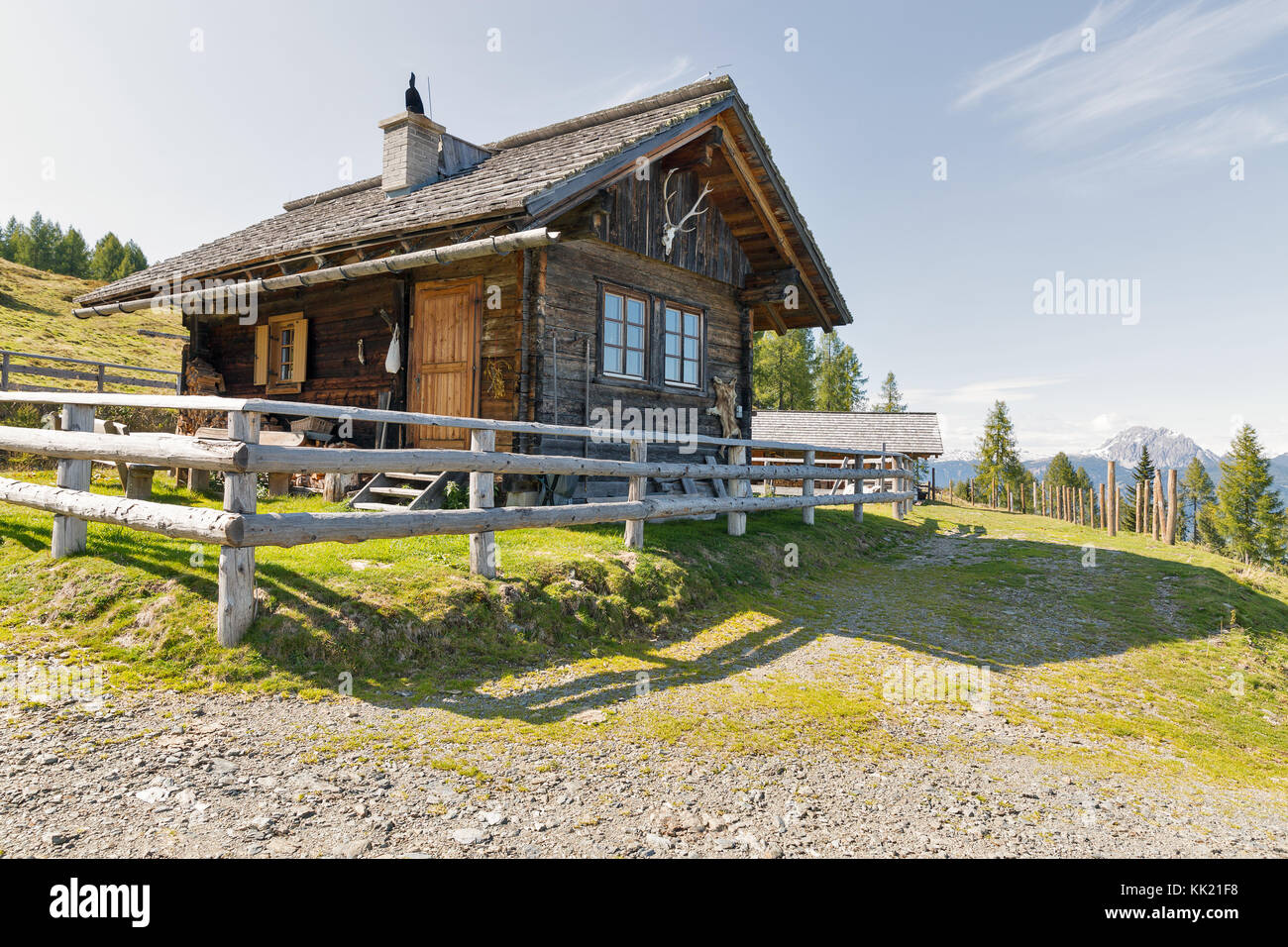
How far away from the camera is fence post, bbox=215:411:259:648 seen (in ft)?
15.7

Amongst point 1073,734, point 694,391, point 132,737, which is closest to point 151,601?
point 132,737

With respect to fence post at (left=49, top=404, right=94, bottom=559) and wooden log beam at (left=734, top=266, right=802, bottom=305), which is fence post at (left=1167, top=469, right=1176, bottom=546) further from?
fence post at (left=49, top=404, right=94, bottom=559)

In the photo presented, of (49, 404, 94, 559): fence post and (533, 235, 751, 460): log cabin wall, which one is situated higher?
(533, 235, 751, 460): log cabin wall

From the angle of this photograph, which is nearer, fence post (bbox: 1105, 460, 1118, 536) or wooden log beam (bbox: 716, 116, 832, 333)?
wooden log beam (bbox: 716, 116, 832, 333)

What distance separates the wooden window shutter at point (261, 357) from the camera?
45.2ft

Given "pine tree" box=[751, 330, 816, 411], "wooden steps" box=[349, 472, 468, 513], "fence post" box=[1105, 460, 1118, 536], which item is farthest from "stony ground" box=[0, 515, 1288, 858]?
"pine tree" box=[751, 330, 816, 411]

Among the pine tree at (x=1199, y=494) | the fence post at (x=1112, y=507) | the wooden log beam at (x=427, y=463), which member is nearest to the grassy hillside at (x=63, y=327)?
the wooden log beam at (x=427, y=463)

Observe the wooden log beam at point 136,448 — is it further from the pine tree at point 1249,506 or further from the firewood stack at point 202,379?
the pine tree at point 1249,506

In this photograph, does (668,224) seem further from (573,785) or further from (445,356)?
(573,785)

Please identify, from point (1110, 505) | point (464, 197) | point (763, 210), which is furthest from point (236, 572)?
point (1110, 505)

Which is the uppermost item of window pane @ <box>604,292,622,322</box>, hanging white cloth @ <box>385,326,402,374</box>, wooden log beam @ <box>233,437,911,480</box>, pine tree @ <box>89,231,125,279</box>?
pine tree @ <box>89,231,125,279</box>

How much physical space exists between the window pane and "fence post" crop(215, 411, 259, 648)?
7.25m

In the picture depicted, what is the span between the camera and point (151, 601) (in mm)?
5270
